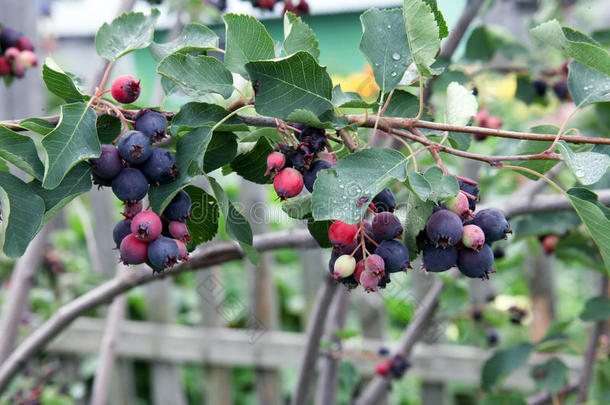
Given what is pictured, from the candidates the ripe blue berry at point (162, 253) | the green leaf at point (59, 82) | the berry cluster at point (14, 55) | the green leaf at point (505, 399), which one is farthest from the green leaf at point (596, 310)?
the berry cluster at point (14, 55)

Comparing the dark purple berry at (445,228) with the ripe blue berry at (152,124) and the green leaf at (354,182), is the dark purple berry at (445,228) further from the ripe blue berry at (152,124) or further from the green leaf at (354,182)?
the ripe blue berry at (152,124)

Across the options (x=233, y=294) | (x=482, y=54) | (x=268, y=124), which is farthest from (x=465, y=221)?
(x=233, y=294)

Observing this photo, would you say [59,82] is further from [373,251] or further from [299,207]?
[373,251]

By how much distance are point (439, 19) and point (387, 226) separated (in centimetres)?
26

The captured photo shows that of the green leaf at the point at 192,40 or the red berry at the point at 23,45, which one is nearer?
the green leaf at the point at 192,40

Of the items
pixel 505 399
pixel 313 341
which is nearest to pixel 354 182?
pixel 313 341

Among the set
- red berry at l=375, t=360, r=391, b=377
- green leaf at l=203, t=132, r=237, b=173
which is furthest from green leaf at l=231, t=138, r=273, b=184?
red berry at l=375, t=360, r=391, b=377

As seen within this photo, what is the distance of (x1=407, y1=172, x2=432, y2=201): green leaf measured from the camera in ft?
1.90

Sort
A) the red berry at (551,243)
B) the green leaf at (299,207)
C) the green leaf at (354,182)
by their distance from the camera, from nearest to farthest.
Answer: the green leaf at (354,182)
the green leaf at (299,207)
the red berry at (551,243)

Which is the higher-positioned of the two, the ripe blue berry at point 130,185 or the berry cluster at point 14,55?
the berry cluster at point 14,55

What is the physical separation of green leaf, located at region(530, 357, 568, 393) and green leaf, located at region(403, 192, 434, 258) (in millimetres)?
1159

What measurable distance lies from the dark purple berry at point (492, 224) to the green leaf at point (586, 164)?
95 millimetres

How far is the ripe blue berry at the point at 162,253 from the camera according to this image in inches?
24.3

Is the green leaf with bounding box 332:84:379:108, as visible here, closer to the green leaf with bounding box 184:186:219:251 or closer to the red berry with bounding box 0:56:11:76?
the green leaf with bounding box 184:186:219:251
